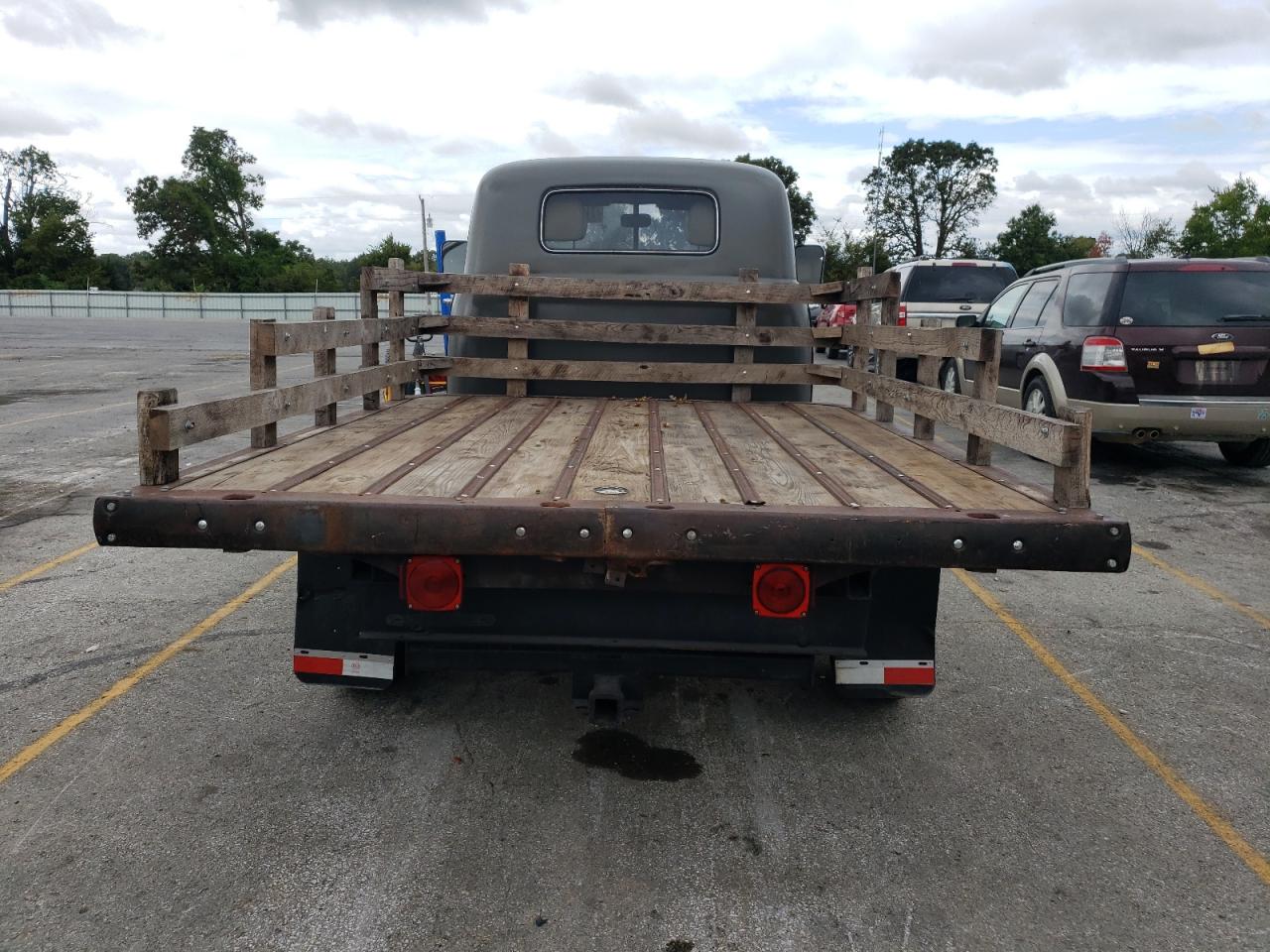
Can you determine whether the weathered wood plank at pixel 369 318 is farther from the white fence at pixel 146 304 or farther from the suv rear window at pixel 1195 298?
the white fence at pixel 146 304

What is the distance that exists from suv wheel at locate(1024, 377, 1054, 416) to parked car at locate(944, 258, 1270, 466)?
0.33 metres

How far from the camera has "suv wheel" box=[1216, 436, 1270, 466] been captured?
30.5 feet

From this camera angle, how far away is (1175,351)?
26.6 feet

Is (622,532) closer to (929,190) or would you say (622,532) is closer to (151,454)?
(151,454)

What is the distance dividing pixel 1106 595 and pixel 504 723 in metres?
3.97

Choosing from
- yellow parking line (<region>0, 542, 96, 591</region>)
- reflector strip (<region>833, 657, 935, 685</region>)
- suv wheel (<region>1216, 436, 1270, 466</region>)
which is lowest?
yellow parking line (<region>0, 542, 96, 591</region>)

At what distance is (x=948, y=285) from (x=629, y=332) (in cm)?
1201

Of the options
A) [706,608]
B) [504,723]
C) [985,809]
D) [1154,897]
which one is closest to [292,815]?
[504,723]

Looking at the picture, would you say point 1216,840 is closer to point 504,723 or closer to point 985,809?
point 985,809

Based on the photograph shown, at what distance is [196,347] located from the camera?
1161 inches

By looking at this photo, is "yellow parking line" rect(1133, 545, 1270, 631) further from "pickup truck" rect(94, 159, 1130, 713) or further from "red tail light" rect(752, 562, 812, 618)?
"red tail light" rect(752, 562, 812, 618)

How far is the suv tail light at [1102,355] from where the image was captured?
826 centimetres

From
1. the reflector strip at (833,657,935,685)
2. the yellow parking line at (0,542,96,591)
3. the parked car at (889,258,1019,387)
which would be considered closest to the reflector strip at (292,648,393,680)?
the reflector strip at (833,657,935,685)

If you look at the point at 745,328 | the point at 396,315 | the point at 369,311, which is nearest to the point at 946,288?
the point at 745,328
